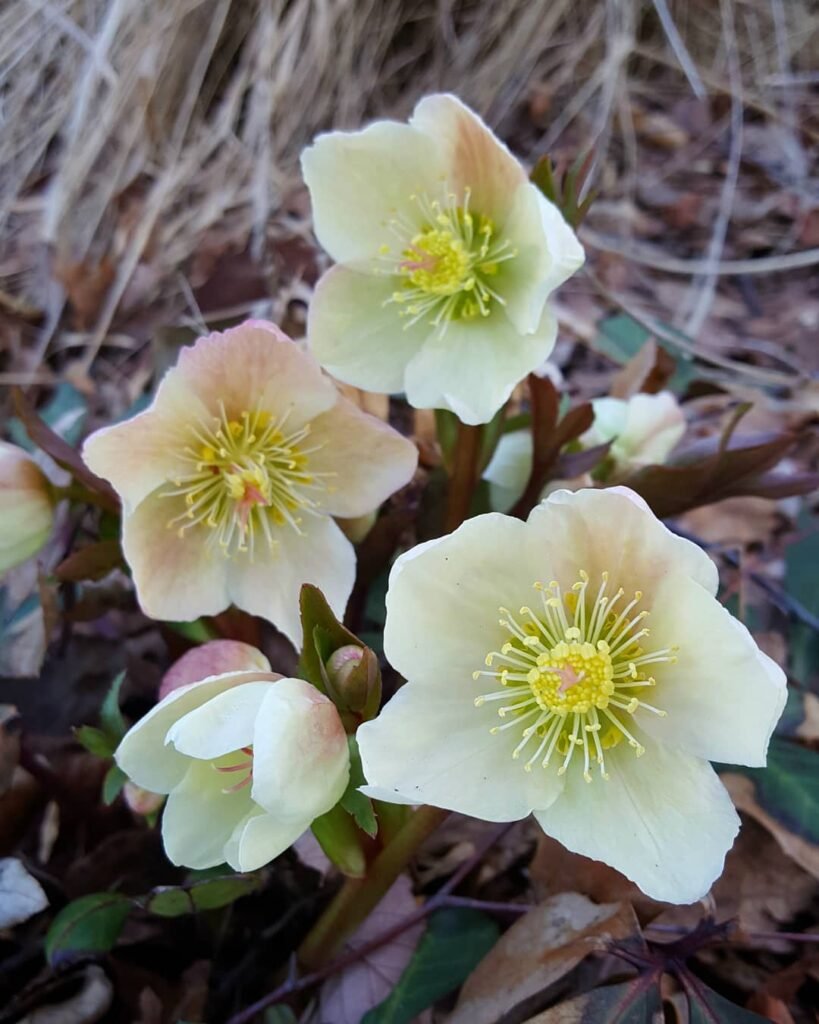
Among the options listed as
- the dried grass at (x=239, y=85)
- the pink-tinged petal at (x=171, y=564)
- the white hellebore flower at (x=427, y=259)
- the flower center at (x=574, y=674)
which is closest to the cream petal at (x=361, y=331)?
the white hellebore flower at (x=427, y=259)

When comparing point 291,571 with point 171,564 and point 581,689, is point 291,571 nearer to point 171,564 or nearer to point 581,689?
point 171,564

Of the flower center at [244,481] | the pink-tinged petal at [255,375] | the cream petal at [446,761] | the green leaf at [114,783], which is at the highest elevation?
the pink-tinged petal at [255,375]

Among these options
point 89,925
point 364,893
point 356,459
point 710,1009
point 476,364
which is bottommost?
point 89,925

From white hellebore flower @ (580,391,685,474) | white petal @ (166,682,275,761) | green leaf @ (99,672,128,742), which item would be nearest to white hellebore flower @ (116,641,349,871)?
white petal @ (166,682,275,761)

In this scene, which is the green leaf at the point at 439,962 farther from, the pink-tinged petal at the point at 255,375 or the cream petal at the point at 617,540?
the pink-tinged petal at the point at 255,375

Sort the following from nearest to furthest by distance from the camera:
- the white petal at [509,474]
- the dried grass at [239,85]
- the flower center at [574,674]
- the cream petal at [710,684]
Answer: the cream petal at [710,684] < the flower center at [574,674] < the white petal at [509,474] < the dried grass at [239,85]

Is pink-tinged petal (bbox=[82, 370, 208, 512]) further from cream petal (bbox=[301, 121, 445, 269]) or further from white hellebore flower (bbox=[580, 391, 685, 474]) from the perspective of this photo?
white hellebore flower (bbox=[580, 391, 685, 474])

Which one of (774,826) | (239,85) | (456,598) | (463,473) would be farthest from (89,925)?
(239,85)
